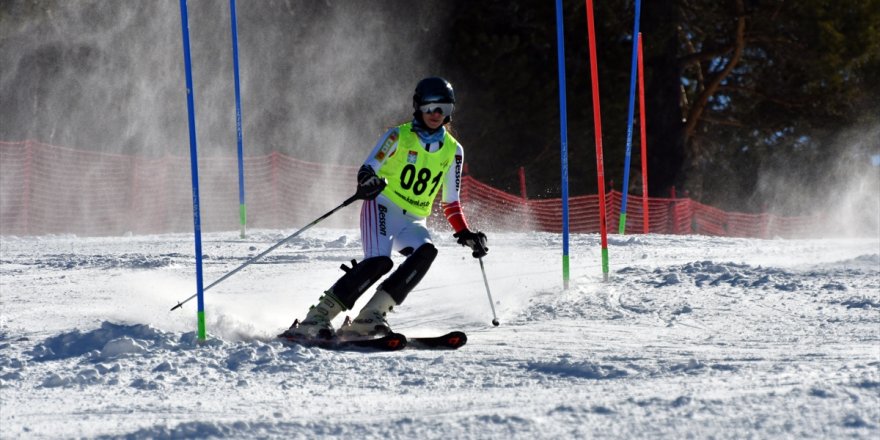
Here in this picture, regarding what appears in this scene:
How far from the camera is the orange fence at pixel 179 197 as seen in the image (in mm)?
19297

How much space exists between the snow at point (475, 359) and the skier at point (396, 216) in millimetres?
413

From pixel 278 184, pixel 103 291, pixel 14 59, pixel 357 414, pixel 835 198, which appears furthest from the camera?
pixel 835 198

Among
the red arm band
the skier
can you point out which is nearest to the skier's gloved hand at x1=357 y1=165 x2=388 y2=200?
the skier

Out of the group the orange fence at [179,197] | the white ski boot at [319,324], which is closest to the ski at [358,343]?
the white ski boot at [319,324]

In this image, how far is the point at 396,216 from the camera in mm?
6219

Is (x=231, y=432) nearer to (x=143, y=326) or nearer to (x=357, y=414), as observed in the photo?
(x=357, y=414)

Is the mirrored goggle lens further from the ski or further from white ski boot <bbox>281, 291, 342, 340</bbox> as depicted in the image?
the ski

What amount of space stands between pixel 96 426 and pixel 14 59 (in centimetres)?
2158

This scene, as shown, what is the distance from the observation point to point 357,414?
4281mm

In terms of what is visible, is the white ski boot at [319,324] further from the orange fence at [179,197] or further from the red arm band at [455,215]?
the orange fence at [179,197]

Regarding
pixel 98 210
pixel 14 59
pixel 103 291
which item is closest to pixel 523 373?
pixel 103 291

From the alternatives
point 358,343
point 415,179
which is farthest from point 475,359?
point 415,179

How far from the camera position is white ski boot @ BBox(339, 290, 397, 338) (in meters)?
6.04

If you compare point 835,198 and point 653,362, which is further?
point 835,198
